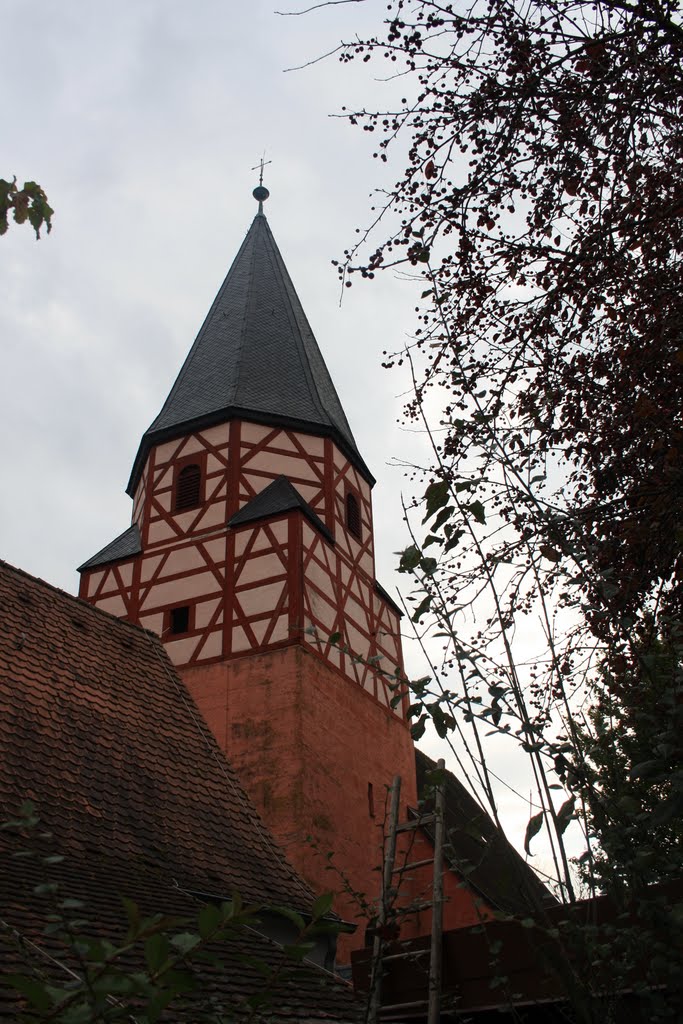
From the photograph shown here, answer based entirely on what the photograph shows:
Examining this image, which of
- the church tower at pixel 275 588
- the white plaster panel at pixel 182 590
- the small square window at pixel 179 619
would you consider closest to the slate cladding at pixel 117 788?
the church tower at pixel 275 588

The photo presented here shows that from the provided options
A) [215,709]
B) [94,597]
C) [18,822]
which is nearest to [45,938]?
[18,822]

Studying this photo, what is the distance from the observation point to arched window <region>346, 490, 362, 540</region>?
19453mm

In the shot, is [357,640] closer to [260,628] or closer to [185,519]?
[260,628]

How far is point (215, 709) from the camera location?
15719 millimetres

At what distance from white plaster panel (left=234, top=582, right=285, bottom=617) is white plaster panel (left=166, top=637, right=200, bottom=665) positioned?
3.15 feet

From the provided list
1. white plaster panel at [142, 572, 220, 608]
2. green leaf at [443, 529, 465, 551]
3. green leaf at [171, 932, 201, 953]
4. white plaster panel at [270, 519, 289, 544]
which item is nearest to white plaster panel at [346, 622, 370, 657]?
white plaster panel at [270, 519, 289, 544]

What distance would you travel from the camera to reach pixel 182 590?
17.4 meters

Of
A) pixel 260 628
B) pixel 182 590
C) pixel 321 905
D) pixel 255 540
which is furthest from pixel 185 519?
pixel 321 905

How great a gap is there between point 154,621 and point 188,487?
2849mm

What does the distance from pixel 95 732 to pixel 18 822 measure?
6.31 meters

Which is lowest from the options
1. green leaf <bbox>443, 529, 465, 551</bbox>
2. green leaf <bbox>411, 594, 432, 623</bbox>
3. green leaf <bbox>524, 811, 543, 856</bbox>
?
green leaf <bbox>524, 811, 543, 856</bbox>

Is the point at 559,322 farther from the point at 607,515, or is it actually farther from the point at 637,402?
the point at 607,515

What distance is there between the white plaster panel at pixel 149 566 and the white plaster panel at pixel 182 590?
327 millimetres

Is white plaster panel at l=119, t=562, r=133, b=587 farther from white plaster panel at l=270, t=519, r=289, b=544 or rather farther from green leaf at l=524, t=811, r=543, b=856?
green leaf at l=524, t=811, r=543, b=856
